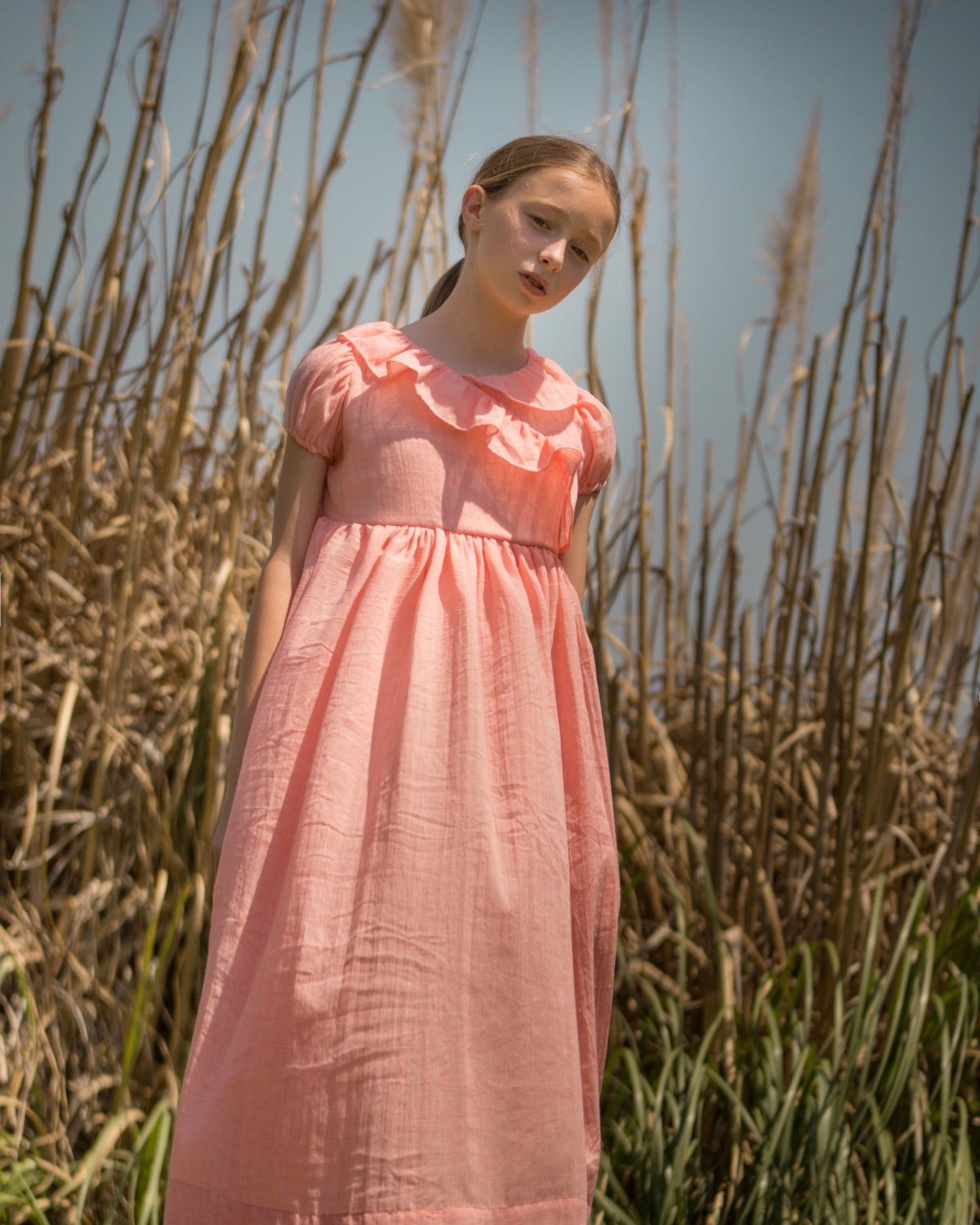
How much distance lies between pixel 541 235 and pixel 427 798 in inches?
13.6

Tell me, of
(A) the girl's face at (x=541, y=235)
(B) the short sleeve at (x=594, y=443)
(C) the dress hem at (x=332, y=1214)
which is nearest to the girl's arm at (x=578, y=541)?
(B) the short sleeve at (x=594, y=443)

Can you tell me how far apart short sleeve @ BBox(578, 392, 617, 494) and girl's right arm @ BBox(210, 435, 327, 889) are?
176mm

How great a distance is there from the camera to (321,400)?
743mm

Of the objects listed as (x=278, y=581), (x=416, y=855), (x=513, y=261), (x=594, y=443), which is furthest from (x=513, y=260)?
(x=416, y=855)

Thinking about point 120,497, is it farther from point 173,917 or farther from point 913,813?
point 913,813

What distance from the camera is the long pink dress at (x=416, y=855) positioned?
25.0 inches

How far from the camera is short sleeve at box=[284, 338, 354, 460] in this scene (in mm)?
744

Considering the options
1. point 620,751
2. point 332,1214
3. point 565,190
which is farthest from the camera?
point 620,751

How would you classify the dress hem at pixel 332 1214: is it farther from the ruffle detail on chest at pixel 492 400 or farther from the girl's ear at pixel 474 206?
the girl's ear at pixel 474 206

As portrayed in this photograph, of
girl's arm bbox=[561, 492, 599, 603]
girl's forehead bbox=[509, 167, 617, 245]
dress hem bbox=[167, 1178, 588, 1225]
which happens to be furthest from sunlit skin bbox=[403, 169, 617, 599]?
dress hem bbox=[167, 1178, 588, 1225]

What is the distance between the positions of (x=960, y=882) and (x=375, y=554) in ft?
2.80

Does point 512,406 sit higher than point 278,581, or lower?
higher

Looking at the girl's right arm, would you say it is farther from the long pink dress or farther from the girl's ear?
the girl's ear

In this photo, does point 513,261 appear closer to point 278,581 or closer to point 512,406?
point 512,406
